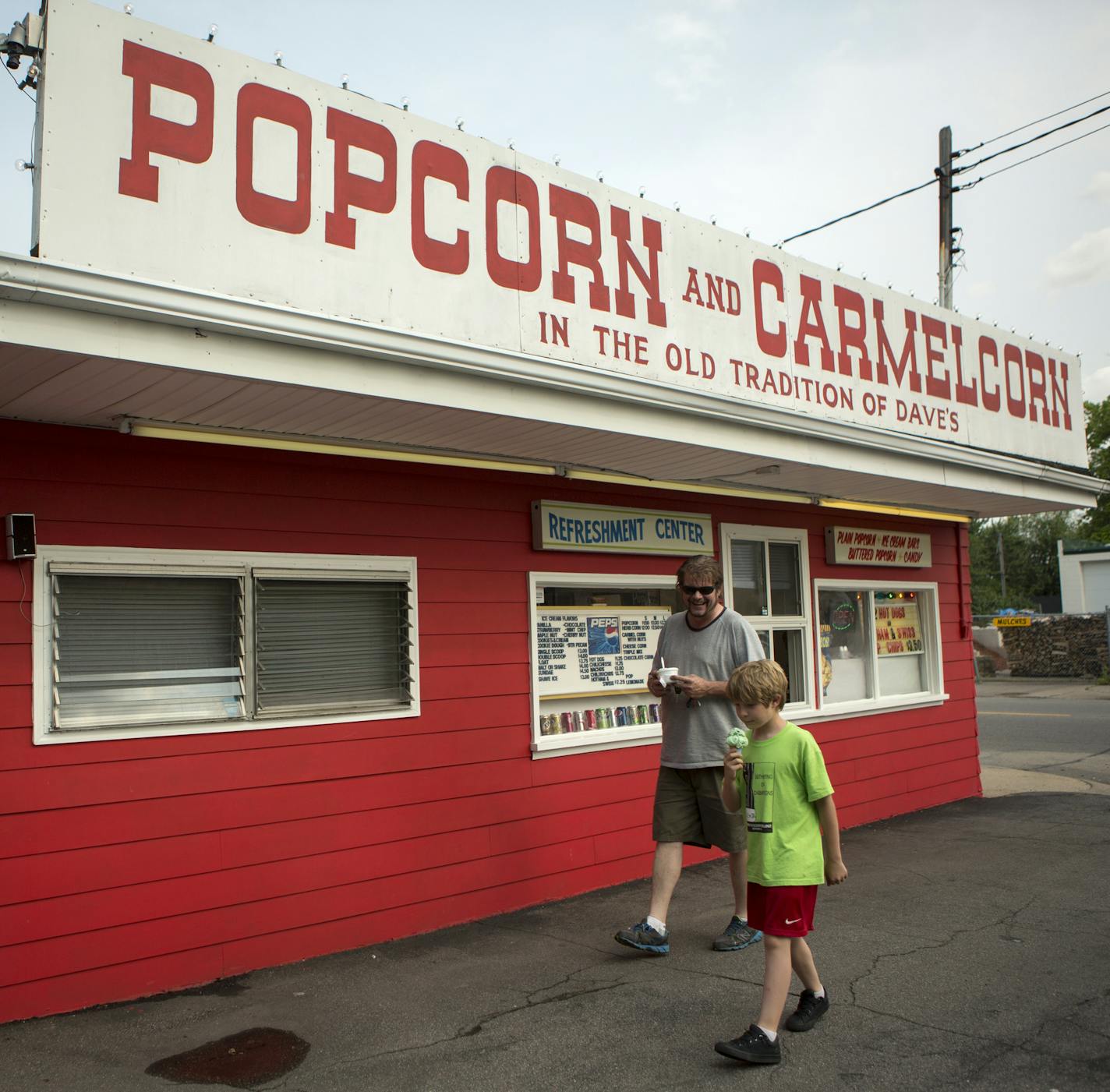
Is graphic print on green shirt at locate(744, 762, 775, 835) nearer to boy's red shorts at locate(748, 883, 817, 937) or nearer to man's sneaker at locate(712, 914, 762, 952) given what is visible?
boy's red shorts at locate(748, 883, 817, 937)

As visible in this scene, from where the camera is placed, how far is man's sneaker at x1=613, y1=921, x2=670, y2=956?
17.0ft

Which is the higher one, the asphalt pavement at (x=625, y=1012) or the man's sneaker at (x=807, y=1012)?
the man's sneaker at (x=807, y=1012)

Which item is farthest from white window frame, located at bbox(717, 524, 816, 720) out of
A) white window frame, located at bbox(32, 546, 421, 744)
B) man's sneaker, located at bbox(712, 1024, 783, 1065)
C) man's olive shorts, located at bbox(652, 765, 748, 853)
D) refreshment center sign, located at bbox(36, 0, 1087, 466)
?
man's sneaker, located at bbox(712, 1024, 783, 1065)

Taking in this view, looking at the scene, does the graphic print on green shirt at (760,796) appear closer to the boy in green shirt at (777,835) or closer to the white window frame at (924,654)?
the boy in green shirt at (777,835)

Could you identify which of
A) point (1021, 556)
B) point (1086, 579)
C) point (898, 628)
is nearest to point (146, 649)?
point (898, 628)

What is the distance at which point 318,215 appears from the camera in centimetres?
480

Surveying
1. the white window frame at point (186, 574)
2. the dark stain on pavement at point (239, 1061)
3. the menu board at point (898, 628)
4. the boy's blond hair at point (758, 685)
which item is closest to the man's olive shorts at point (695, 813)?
the boy's blond hair at point (758, 685)

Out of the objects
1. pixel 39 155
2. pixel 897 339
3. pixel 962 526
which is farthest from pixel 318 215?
pixel 962 526

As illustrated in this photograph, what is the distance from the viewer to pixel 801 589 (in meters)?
8.93

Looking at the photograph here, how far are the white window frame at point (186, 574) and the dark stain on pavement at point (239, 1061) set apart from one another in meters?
1.43

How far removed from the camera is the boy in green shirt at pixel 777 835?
3947mm

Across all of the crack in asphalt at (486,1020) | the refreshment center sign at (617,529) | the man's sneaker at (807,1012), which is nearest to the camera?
the crack in asphalt at (486,1020)

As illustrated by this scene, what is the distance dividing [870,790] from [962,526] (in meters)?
3.18

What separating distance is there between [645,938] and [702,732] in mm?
1023
